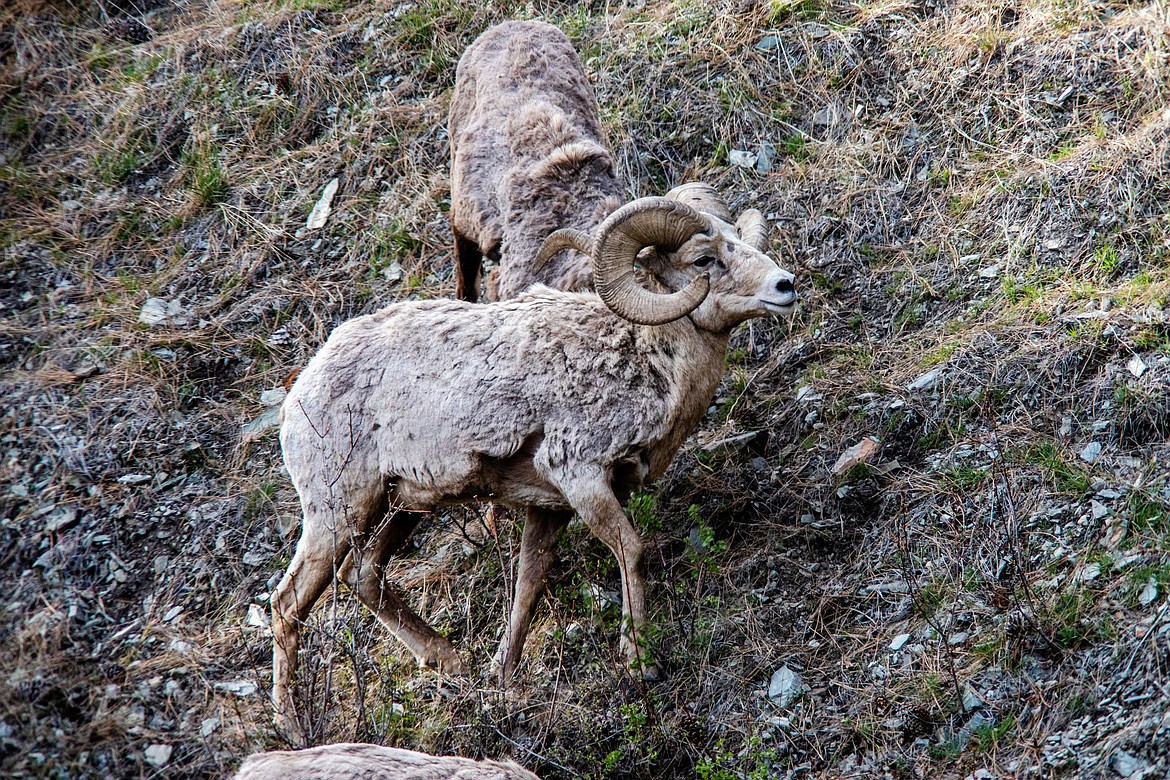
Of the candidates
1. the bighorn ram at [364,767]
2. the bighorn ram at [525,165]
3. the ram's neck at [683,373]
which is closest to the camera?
the bighorn ram at [364,767]

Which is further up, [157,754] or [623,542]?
[623,542]

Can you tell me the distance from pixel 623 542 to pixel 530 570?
0.77 metres

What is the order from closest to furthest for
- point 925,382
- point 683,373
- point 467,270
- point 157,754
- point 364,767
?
1. point 364,767
2. point 157,754
3. point 683,373
4. point 925,382
5. point 467,270

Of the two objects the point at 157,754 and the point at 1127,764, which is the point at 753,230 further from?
the point at 157,754

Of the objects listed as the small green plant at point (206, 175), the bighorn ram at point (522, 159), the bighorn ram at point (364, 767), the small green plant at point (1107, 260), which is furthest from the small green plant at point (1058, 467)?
the small green plant at point (206, 175)

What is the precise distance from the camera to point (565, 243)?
21.7ft

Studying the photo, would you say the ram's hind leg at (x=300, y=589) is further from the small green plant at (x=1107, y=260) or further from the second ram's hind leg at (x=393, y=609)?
the small green plant at (x=1107, y=260)

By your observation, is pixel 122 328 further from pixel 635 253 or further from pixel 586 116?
pixel 635 253

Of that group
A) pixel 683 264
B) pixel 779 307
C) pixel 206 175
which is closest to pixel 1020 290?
pixel 779 307

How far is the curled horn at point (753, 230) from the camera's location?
668 centimetres

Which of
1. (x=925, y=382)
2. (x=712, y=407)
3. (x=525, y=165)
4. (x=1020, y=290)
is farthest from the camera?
(x=712, y=407)

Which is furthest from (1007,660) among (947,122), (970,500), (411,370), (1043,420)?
(947,122)

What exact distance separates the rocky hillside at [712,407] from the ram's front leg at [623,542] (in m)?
0.15

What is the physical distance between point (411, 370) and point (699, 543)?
2.09 metres
